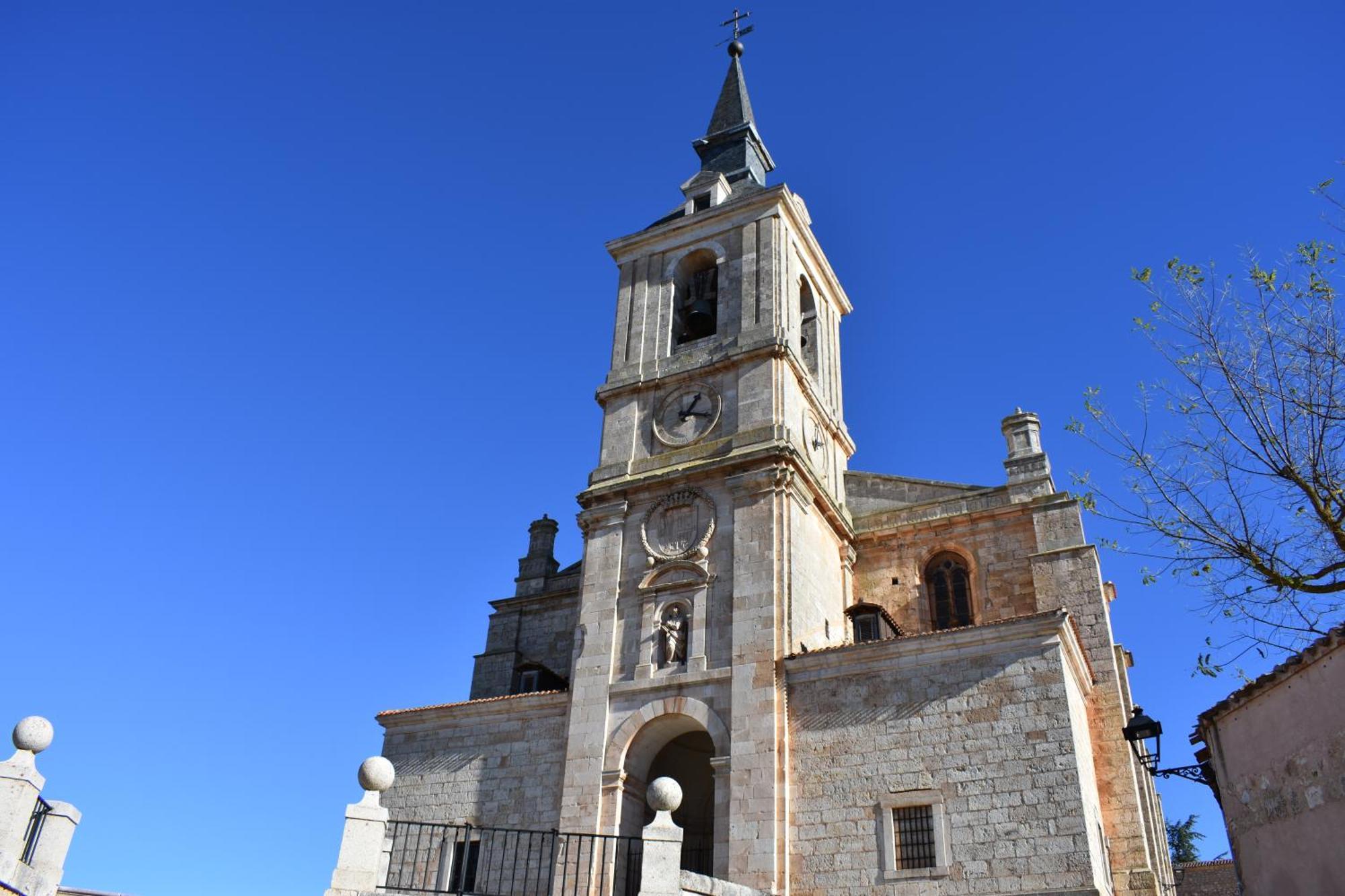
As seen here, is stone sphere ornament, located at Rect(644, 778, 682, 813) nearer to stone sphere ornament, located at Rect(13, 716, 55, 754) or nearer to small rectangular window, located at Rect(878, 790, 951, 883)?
small rectangular window, located at Rect(878, 790, 951, 883)

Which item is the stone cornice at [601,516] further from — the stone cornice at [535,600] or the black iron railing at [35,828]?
the black iron railing at [35,828]

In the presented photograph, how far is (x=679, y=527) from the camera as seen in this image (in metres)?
20.8

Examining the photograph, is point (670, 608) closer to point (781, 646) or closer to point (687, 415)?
point (781, 646)

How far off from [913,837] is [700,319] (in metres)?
13.0

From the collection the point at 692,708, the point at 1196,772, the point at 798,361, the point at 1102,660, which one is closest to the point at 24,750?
the point at 692,708

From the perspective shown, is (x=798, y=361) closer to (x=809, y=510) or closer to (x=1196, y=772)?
(x=809, y=510)

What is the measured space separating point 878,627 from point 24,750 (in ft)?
47.8

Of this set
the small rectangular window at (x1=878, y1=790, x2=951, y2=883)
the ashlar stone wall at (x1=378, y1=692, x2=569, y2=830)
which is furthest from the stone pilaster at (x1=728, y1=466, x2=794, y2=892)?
the ashlar stone wall at (x1=378, y1=692, x2=569, y2=830)

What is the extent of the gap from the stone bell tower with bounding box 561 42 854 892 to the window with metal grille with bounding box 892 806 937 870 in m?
1.78

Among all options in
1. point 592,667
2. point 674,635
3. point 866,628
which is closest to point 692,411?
point 674,635

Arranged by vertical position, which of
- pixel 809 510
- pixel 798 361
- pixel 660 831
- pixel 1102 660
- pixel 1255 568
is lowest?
pixel 660 831

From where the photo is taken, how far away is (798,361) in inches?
901

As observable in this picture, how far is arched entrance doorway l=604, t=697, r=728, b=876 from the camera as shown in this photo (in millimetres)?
17766

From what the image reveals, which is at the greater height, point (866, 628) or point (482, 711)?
point (866, 628)
